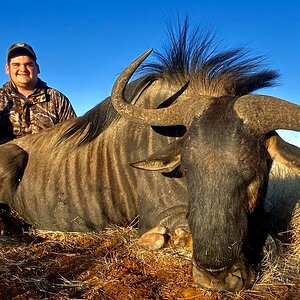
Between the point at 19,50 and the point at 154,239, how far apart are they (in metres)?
5.63

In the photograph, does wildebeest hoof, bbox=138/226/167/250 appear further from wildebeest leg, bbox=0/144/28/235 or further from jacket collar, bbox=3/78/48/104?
jacket collar, bbox=3/78/48/104

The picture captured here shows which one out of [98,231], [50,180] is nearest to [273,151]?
[98,231]

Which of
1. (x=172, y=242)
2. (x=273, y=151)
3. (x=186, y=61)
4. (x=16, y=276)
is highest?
(x=186, y=61)

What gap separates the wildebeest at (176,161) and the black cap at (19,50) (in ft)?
8.65

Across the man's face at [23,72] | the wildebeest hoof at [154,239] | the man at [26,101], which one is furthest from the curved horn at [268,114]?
the man's face at [23,72]

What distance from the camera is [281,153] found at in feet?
12.3

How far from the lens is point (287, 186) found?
5.75 metres

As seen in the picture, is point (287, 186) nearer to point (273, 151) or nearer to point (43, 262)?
point (273, 151)

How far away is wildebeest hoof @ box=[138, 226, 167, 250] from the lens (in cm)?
417

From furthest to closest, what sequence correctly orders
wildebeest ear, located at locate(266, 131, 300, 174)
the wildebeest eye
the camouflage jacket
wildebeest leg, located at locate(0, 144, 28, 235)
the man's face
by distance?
the man's face, the camouflage jacket, wildebeest leg, located at locate(0, 144, 28, 235), the wildebeest eye, wildebeest ear, located at locate(266, 131, 300, 174)

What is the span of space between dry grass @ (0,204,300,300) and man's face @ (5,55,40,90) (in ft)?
13.7

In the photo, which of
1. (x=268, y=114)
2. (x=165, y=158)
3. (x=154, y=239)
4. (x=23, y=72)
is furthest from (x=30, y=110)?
(x=268, y=114)

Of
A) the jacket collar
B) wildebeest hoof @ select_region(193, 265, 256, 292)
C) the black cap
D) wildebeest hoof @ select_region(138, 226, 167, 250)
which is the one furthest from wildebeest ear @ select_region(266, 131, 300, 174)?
the black cap

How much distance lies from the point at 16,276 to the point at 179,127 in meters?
1.92
